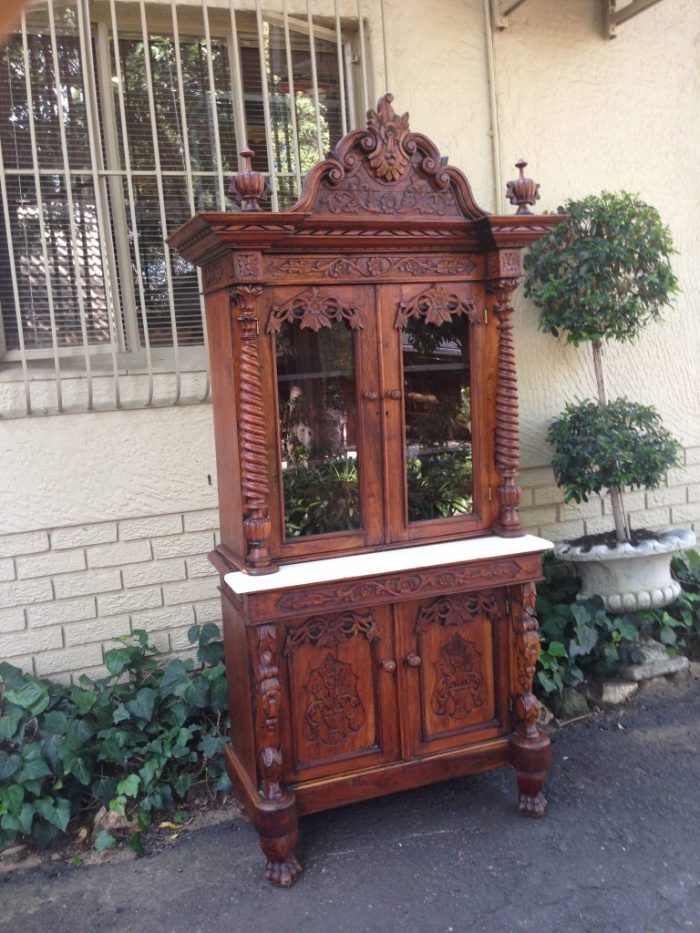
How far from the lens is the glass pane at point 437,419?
2.92 metres

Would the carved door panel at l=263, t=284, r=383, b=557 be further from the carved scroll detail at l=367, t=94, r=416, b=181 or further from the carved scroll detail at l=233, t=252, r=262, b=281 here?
the carved scroll detail at l=367, t=94, r=416, b=181

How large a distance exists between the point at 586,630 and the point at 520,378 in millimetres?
1248

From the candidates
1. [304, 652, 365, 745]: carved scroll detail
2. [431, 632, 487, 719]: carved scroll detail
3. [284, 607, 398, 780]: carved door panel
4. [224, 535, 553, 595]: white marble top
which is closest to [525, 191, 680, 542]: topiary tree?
Answer: [224, 535, 553, 595]: white marble top

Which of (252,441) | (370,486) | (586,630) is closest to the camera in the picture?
(252,441)

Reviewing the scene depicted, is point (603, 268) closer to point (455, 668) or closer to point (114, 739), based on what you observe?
point (455, 668)

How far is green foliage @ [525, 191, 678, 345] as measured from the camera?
3.63 m

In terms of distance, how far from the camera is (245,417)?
2.63 metres

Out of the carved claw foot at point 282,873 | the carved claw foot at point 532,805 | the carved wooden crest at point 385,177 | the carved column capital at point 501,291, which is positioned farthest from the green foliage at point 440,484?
the carved claw foot at point 282,873

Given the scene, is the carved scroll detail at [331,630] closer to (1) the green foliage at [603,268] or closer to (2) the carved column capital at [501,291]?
(2) the carved column capital at [501,291]

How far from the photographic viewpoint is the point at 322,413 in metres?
2.84

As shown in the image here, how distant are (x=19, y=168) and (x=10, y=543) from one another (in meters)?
1.50

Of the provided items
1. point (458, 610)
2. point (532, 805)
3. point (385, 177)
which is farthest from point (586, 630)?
point (385, 177)

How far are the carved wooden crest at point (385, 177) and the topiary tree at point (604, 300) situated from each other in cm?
99

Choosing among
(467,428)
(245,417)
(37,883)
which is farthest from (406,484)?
(37,883)
